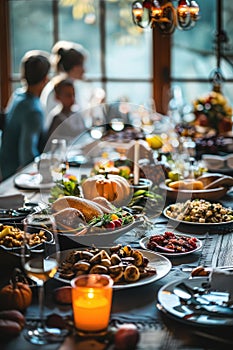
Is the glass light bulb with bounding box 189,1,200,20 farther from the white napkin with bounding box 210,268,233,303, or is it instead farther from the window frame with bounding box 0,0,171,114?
the window frame with bounding box 0,0,171,114

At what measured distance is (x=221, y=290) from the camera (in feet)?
5.27

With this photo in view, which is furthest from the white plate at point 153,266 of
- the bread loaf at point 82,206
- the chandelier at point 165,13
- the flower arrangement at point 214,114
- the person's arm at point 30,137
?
the flower arrangement at point 214,114

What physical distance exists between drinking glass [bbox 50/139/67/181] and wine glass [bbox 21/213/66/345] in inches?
50.0

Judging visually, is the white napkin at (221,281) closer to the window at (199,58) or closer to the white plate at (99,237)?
the white plate at (99,237)

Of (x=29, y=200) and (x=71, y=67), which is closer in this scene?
(x=29, y=200)

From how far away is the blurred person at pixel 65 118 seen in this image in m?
4.52

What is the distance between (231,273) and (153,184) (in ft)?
3.84

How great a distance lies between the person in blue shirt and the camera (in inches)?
161

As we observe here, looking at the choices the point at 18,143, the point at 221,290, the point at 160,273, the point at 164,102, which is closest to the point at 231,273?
the point at 221,290

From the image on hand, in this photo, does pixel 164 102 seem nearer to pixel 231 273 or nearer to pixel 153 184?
pixel 153 184

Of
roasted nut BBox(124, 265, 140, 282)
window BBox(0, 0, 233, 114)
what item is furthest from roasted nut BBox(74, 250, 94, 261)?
window BBox(0, 0, 233, 114)

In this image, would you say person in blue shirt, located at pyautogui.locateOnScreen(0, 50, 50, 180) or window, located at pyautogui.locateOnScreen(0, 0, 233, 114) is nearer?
person in blue shirt, located at pyautogui.locateOnScreen(0, 50, 50, 180)

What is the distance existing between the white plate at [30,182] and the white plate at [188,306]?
132 cm

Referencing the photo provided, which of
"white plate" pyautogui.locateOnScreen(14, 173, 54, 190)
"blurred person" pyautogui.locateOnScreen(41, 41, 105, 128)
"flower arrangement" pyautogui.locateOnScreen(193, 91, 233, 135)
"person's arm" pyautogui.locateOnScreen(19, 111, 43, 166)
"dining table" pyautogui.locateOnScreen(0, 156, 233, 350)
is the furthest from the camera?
"blurred person" pyautogui.locateOnScreen(41, 41, 105, 128)
